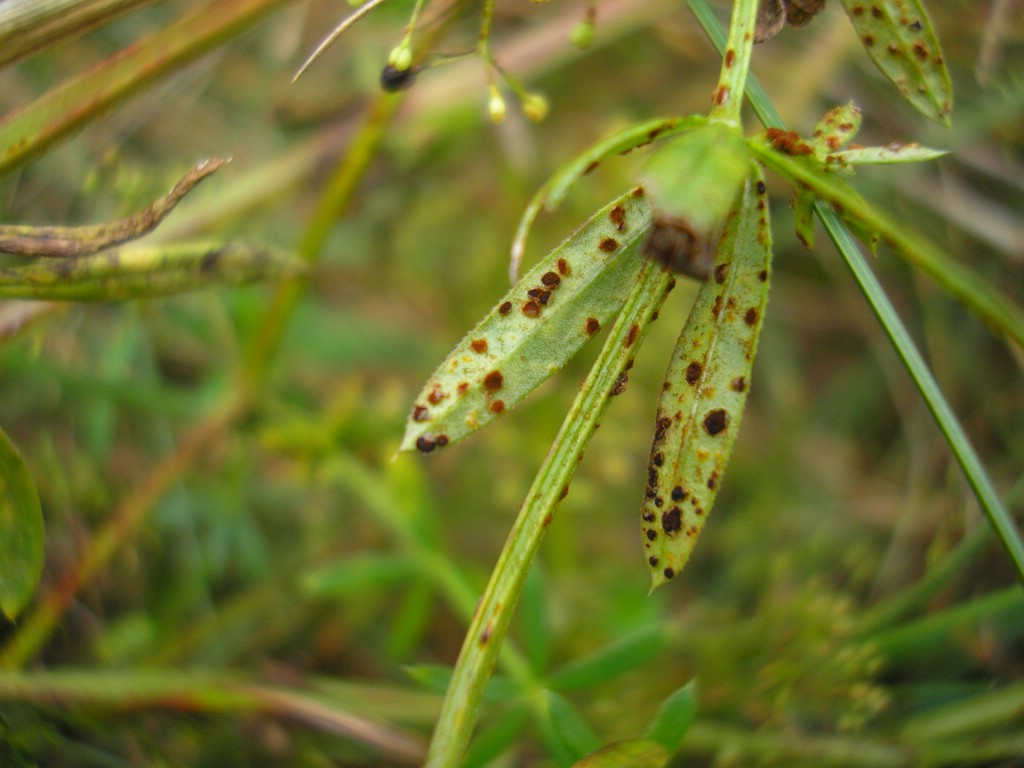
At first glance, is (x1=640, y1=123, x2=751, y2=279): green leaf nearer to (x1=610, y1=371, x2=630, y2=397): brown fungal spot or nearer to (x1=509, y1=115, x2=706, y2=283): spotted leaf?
(x1=509, y1=115, x2=706, y2=283): spotted leaf

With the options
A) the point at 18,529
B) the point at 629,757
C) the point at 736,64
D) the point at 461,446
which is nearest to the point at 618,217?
the point at 736,64

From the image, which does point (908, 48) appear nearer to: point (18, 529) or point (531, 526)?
point (531, 526)

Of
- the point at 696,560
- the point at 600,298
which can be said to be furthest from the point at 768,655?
the point at 600,298

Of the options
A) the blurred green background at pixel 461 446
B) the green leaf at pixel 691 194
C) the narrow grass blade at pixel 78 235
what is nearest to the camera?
the green leaf at pixel 691 194

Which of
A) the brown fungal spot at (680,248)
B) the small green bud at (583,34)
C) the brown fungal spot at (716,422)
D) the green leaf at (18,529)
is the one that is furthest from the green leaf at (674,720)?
the small green bud at (583,34)

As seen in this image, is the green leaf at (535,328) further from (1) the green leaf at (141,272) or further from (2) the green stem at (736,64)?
(1) the green leaf at (141,272)

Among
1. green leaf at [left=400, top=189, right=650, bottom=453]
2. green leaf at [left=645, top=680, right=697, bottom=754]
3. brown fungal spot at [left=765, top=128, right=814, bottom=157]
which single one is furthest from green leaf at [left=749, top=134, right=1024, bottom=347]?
green leaf at [left=645, top=680, right=697, bottom=754]
